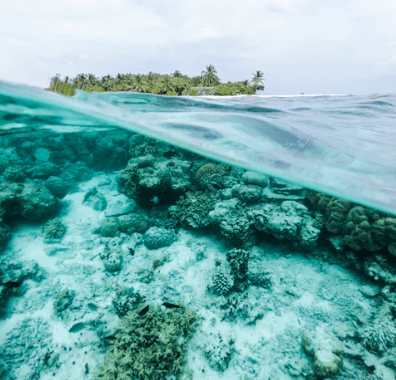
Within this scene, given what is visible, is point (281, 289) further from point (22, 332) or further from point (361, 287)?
point (22, 332)

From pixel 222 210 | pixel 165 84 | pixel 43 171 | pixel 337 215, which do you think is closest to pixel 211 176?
pixel 222 210

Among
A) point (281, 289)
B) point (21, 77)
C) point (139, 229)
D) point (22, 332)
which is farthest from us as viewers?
point (139, 229)

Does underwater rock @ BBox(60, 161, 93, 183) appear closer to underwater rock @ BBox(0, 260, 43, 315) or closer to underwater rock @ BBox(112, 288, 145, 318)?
underwater rock @ BBox(0, 260, 43, 315)

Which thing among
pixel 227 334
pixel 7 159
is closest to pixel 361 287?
pixel 227 334

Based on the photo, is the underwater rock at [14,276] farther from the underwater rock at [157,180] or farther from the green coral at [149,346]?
the underwater rock at [157,180]

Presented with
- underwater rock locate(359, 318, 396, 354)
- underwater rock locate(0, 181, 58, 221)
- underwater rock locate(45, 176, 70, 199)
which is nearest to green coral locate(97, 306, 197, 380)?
underwater rock locate(359, 318, 396, 354)

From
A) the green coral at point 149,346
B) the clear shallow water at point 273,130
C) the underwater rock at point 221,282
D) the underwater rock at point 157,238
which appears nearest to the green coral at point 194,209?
the underwater rock at point 157,238
